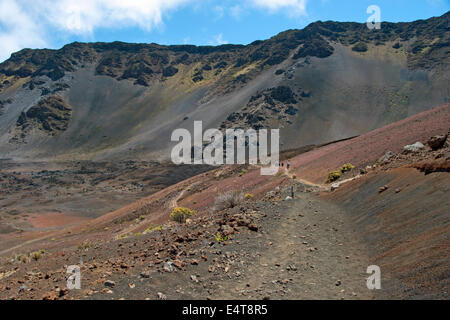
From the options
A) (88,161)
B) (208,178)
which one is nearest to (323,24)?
(88,161)

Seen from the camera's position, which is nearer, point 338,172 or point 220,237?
point 220,237

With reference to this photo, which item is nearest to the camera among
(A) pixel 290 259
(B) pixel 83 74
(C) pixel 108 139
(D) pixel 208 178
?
(A) pixel 290 259

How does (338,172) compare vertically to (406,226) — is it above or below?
above

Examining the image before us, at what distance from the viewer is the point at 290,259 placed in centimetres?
857

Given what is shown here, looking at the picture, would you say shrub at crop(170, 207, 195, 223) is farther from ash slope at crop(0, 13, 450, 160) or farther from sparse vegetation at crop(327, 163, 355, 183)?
ash slope at crop(0, 13, 450, 160)

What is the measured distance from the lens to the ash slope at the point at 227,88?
101 meters

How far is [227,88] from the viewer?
13925cm

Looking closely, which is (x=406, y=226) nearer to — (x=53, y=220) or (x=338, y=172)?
(x=338, y=172)

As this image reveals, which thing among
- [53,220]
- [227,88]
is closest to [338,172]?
[53,220]

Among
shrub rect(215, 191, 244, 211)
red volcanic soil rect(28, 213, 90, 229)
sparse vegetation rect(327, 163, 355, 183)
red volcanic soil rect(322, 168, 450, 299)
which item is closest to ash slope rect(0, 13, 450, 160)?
red volcanic soil rect(28, 213, 90, 229)

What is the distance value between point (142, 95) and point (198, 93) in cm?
2972

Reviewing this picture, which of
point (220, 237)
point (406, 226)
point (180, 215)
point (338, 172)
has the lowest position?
point (220, 237)

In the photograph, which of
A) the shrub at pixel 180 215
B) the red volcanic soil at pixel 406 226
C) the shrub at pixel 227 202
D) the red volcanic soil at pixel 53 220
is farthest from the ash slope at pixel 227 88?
the red volcanic soil at pixel 406 226
